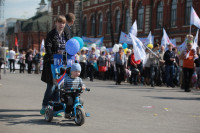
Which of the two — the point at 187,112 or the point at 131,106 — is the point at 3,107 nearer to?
the point at 131,106

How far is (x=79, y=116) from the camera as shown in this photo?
6.93 meters

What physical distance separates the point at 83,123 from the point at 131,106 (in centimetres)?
331

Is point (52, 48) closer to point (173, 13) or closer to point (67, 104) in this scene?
point (67, 104)

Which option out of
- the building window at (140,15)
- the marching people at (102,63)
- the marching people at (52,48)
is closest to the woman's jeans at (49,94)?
the marching people at (52,48)

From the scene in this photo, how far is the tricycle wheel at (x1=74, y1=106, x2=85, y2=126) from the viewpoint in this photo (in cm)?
683

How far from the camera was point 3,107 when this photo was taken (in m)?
8.99

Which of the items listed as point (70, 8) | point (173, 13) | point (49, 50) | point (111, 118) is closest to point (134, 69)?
point (111, 118)

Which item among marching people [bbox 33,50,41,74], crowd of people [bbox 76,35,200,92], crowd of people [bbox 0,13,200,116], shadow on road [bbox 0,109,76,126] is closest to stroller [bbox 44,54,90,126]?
shadow on road [bbox 0,109,76,126]

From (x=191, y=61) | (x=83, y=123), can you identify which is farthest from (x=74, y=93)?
(x=191, y=61)

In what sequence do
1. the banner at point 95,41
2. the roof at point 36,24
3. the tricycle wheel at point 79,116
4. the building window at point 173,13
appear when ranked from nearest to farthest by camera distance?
1. the tricycle wheel at point 79,116
2. the banner at point 95,41
3. the building window at point 173,13
4. the roof at point 36,24

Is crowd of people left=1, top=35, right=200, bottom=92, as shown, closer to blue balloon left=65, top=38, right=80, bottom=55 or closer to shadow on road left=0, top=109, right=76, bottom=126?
shadow on road left=0, top=109, right=76, bottom=126

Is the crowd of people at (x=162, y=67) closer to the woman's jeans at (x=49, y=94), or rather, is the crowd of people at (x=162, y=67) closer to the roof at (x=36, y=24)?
the woman's jeans at (x=49, y=94)

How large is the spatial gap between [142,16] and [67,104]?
121 ft

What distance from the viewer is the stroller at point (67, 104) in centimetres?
696
